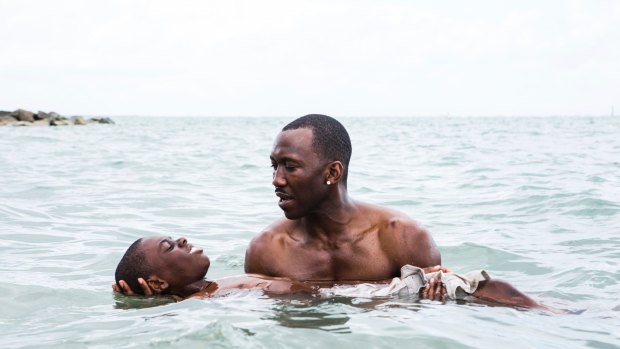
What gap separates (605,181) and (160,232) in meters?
8.73

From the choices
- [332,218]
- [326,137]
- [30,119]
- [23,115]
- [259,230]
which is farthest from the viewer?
[30,119]

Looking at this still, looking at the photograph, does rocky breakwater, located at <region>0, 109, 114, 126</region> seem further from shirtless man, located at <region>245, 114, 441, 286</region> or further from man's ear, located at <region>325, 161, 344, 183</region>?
man's ear, located at <region>325, 161, 344, 183</region>

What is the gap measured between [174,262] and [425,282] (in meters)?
1.71

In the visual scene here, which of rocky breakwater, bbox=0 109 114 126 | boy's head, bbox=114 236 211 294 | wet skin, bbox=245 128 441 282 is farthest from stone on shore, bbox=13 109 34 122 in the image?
wet skin, bbox=245 128 441 282

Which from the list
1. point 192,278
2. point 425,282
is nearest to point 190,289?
point 192,278

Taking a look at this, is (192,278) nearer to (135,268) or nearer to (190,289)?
(190,289)

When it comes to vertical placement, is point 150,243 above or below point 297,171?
below

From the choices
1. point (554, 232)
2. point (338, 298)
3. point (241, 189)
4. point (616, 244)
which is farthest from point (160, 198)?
point (338, 298)

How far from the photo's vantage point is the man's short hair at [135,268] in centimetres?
555

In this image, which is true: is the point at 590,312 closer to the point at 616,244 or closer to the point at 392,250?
the point at 392,250

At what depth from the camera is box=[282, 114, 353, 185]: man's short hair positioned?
5320mm

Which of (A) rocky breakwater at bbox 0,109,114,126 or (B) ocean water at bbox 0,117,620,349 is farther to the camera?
(A) rocky breakwater at bbox 0,109,114,126

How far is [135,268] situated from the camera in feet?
18.3

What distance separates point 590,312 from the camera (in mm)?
4852
